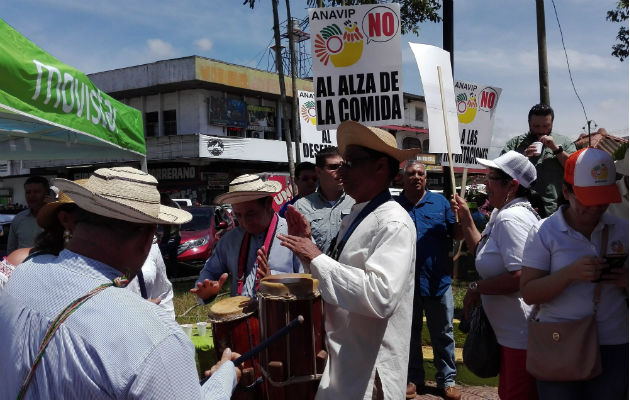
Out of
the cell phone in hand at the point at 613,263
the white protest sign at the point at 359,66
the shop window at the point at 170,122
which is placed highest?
the shop window at the point at 170,122

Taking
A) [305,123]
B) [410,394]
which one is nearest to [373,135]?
[410,394]

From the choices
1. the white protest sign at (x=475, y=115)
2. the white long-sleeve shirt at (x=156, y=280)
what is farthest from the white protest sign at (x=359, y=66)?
the white long-sleeve shirt at (x=156, y=280)

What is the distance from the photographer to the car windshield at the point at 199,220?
13117 millimetres

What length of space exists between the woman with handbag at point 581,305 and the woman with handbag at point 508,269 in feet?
1.50

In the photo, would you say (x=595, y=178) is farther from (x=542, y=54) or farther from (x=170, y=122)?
(x=170, y=122)

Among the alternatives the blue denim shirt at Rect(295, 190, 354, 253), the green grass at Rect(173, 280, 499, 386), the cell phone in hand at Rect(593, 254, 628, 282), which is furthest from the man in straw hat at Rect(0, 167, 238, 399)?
the green grass at Rect(173, 280, 499, 386)

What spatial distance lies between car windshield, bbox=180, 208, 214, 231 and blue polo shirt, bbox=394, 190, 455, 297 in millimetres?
8756

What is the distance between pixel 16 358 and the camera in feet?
4.98

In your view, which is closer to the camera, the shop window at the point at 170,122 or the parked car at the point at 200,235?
the parked car at the point at 200,235

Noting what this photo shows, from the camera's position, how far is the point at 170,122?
3106cm

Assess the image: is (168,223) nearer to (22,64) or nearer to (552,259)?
(552,259)

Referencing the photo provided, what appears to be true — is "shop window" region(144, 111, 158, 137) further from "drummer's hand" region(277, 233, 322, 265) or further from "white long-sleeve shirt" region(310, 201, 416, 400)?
"white long-sleeve shirt" region(310, 201, 416, 400)

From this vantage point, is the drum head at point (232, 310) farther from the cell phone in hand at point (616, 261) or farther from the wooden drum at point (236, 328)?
Result: the cell phone in hand at point (616, 261)

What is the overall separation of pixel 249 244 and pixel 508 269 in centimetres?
174
